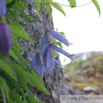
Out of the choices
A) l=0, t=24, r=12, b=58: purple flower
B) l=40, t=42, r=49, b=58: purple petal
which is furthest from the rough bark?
l=0, t=24, r=12, b=58: purple flower

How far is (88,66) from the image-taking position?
3.89m

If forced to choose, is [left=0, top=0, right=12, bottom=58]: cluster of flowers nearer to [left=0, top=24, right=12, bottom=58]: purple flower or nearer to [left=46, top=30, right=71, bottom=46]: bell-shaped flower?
[left=0, top=24, right=12, bottom=58]: purple flower

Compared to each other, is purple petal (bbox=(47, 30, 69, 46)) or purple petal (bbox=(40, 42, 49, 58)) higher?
purple petal (bbox=(47, 30, 69, 46))

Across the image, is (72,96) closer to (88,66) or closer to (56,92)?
(56,92)

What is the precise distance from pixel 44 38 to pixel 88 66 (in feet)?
11.2

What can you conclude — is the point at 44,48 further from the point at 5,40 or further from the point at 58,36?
the point at 5,40

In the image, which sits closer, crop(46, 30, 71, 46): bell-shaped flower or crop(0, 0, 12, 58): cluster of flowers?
crop(0, 0, 12, 58): cluster of flowers

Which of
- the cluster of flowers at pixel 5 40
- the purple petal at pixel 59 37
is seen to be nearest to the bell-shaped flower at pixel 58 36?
the purple petal at pixel 59 37

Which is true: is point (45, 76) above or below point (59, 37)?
below

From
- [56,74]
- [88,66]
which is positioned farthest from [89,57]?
[56,74]

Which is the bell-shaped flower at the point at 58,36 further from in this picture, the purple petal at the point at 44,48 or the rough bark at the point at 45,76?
the rough bark at the point at 45,76

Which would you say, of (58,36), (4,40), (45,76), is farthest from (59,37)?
(45,76)

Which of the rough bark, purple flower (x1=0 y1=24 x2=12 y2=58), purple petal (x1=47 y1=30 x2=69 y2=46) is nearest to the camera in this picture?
purple flower (x1=0 y1=24 x2=12 y2=58)

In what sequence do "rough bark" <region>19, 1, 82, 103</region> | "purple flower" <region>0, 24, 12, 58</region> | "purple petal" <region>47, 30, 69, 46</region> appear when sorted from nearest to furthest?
"purple flower" <region>0, 24, 12, 58</region> → "purple petal" <region>47, 30, 69, 46</region> → "rough bark" <region>19, 1, 82, 103</region>
